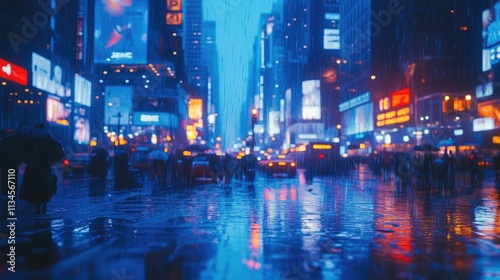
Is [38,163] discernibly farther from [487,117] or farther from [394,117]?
[394,117]

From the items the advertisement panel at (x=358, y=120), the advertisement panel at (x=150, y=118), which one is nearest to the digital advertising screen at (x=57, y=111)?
the advertisement panel at (x=150, y=118)

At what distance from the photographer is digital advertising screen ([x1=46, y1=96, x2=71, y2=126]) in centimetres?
5428

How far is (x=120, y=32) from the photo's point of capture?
220 feet

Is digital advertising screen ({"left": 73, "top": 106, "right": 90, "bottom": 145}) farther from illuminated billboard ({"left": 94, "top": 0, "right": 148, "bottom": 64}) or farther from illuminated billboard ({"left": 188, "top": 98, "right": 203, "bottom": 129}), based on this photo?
illuminated billboard ({"left": 188, "top": 98, "right": 203, "bottom": 129})

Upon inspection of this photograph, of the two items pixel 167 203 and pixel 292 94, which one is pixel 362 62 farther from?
pixel 167 203

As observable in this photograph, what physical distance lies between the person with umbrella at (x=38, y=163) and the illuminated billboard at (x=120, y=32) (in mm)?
54956

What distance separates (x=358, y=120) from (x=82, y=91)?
45.7m

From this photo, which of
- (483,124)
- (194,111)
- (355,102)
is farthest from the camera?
(194,111)

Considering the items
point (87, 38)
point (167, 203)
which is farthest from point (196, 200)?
point (87, 38)

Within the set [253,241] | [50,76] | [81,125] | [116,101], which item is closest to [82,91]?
[81,125]

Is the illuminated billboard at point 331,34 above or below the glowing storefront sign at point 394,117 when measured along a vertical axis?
above

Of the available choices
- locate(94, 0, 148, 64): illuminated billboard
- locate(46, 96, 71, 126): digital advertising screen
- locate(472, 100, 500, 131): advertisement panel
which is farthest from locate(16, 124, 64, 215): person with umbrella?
locate(94, 0, 148, 64): illuminated billboard

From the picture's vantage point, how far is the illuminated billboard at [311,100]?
109312 mm

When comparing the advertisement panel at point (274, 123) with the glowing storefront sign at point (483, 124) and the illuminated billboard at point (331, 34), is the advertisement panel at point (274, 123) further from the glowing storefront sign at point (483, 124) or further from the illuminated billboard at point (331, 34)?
the glowing storefront sign at point (483, 124)
